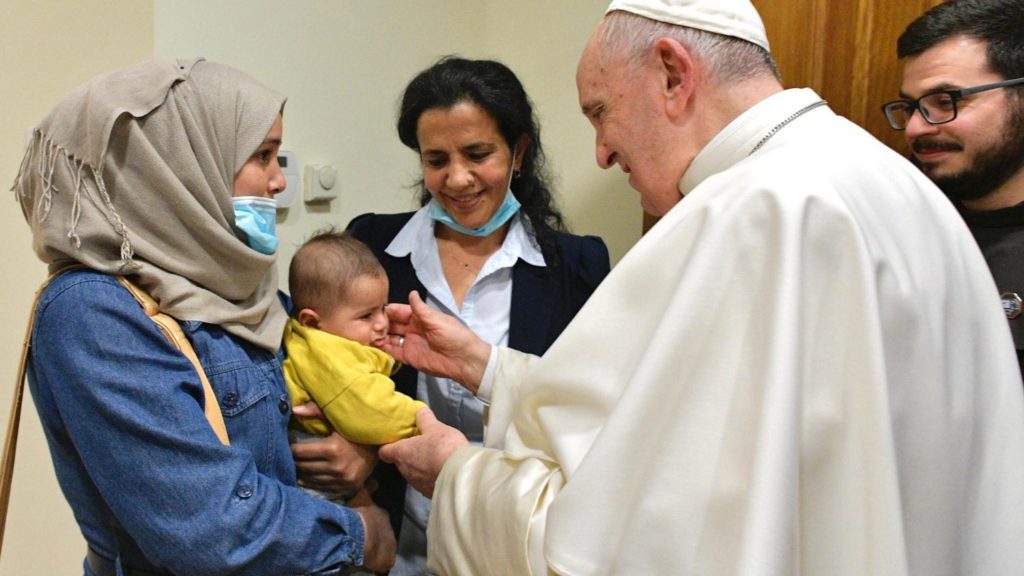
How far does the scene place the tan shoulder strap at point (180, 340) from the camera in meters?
1.45

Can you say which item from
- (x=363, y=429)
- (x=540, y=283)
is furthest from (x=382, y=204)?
(x=363, y=429)

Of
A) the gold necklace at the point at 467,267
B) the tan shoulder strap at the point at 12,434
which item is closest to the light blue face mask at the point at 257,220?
the tan shoulder strap at the point at 12,434

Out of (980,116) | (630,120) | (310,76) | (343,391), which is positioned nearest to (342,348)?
(343,391)

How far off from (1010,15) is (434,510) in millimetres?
1654

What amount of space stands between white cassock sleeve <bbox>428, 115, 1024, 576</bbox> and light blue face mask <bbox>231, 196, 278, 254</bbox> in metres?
0.66

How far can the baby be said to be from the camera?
1791mm

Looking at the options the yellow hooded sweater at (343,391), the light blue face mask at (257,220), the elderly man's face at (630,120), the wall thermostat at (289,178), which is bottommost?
the yellow hooded sweater at (343,391)

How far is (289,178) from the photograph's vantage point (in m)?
2.85

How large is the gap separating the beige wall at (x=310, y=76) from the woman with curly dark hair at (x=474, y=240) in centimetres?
72

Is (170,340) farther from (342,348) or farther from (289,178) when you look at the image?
(289,178)

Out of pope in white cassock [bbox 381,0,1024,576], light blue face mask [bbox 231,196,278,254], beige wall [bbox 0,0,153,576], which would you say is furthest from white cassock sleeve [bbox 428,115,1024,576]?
beige wall [bbox 0,0,153,576]

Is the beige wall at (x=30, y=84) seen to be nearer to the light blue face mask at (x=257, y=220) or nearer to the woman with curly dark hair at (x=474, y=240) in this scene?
the woman with curly dark hair at (x=474, y=240)

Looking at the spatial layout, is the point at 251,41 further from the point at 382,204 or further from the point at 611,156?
the point at 611,156

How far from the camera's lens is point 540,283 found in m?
2.28
